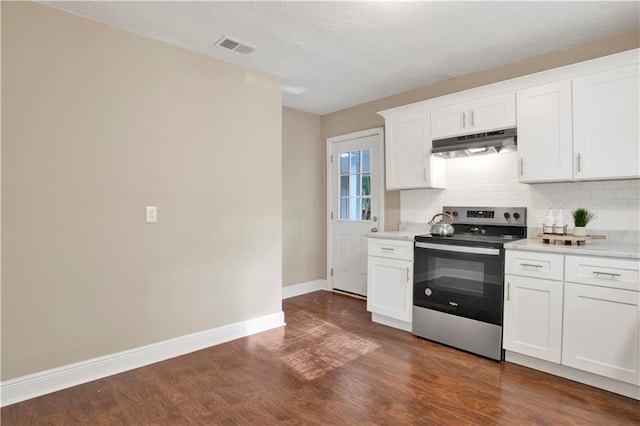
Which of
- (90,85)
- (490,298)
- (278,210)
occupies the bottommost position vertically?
(490,298)

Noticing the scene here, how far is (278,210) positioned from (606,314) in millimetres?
2773

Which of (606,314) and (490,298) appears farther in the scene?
(490,298)

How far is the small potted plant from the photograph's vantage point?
8.69 feet

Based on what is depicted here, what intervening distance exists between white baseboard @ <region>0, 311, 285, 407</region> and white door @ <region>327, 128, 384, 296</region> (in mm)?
1654

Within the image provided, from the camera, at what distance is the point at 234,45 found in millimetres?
2914

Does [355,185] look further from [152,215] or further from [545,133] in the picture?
[152,215]

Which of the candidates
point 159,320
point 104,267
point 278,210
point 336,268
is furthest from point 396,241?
point 104,267

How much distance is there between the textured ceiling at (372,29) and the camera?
2363mm

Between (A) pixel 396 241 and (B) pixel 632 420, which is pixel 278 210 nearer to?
(A) pixel 396 241

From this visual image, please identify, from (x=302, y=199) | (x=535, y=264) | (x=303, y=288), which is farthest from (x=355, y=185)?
(x=535, y=264)

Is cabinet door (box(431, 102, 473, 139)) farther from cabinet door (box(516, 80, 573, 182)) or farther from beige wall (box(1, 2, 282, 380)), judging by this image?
beige wall (box(1, 2, 282, 380))

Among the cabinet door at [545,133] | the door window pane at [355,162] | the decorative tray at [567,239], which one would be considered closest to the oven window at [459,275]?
the decorative tray at [567,239]

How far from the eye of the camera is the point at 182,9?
2.39 metres

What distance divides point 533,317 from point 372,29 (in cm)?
246
